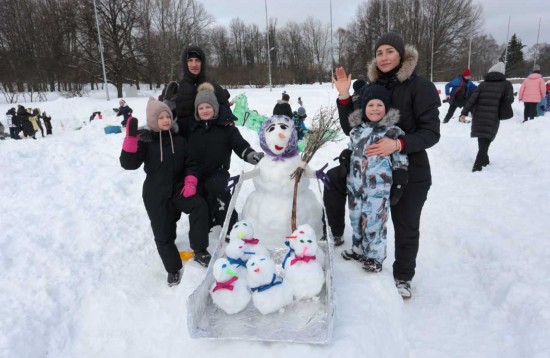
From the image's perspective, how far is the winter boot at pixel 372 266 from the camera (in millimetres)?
3020

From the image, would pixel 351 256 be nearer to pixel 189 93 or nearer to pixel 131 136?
pixel 131 136

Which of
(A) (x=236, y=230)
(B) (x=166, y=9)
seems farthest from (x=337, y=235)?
(B) (x=166, y=9)

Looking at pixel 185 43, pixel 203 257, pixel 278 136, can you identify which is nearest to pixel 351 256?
pixel 278 136

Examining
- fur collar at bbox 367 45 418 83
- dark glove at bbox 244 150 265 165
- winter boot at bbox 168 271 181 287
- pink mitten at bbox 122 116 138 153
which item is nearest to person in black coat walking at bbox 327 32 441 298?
fur collar at bbox 367 45 418 83

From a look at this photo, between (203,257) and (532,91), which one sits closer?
(203,257)

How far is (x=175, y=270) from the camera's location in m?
3.35

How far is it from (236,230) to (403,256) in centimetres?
141

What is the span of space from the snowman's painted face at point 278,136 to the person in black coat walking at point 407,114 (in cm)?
60

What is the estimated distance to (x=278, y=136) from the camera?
330 cm

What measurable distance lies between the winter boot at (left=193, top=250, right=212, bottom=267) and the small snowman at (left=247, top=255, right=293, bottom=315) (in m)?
1.09

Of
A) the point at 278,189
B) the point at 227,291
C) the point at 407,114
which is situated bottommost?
the point at 227,291

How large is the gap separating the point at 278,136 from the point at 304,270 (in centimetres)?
131

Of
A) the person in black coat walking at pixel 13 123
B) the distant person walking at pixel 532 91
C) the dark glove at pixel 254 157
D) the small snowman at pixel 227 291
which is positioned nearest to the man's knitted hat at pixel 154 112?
the dark glove at pixel 254 157

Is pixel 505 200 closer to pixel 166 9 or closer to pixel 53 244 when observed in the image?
pixel 53 244
